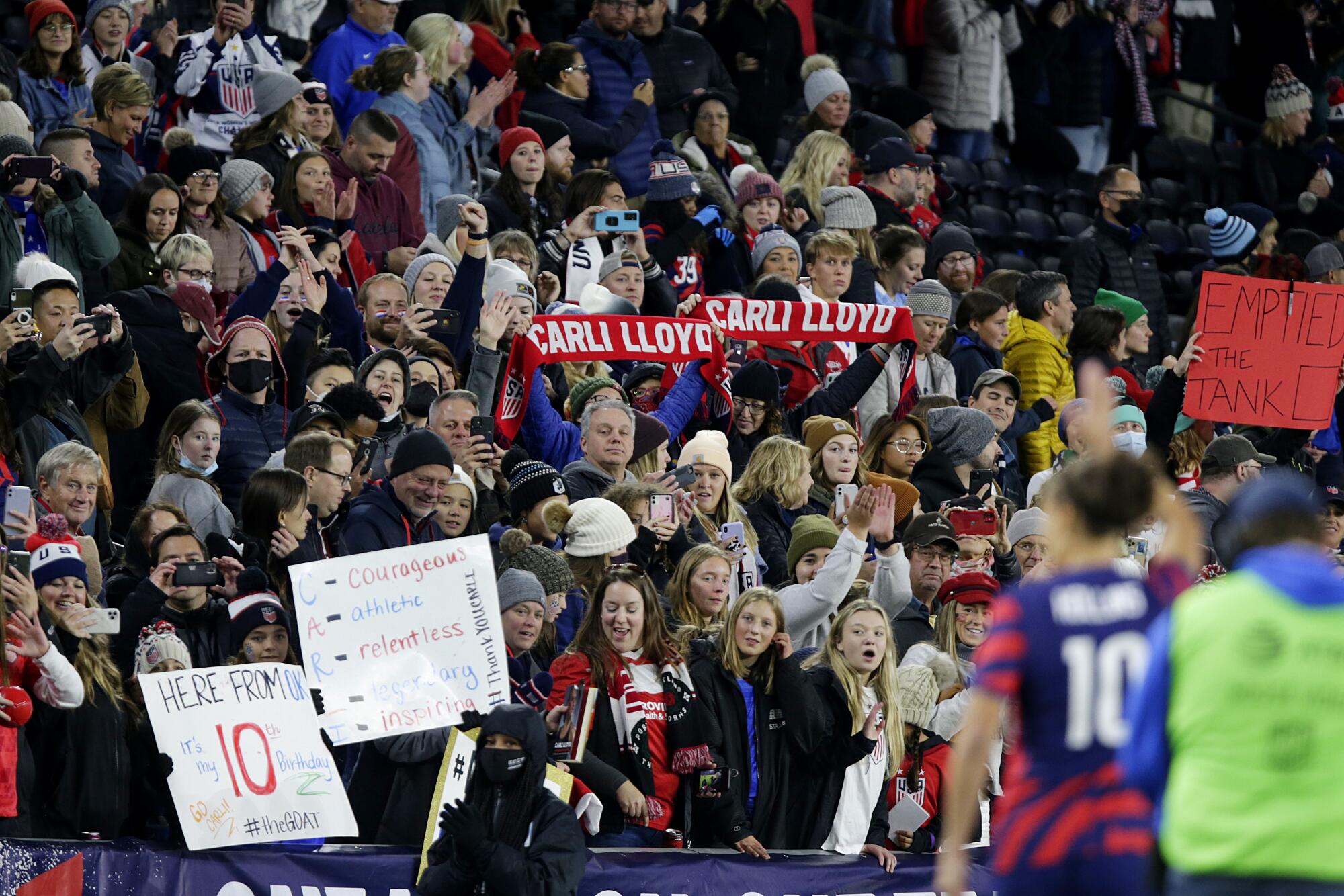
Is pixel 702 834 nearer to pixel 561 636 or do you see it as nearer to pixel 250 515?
pixel 561 636

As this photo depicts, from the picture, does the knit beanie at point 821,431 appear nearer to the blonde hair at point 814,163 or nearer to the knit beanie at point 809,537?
the knit beanie at point 809,537

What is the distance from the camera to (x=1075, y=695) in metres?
5.18

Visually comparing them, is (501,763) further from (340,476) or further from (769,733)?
(340,476)

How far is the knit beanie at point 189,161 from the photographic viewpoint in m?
10.9

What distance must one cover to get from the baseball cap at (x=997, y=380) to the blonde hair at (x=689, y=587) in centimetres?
323

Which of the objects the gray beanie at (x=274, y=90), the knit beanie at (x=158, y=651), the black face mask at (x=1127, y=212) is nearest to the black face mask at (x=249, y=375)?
the knit beanie at (x=158, y=651)

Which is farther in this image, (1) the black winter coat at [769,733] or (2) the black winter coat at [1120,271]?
(2) the black winter coat at [1120,271]

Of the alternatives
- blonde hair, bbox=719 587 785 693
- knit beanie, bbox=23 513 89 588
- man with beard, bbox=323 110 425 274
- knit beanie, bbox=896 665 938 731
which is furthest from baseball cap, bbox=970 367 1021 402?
knit beanie, bbox=23 513 89 588

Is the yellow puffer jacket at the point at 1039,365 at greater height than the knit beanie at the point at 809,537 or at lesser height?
greater

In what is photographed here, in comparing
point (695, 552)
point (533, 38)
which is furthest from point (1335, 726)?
point (533, 38)

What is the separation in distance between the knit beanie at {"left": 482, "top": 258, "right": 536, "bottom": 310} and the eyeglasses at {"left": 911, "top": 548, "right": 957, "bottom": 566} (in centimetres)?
213

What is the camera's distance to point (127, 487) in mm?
9945

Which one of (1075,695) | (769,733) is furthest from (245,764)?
(1075,695)

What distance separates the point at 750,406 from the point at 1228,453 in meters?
2.53
